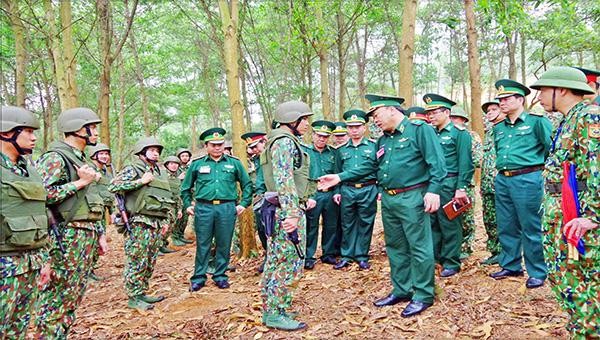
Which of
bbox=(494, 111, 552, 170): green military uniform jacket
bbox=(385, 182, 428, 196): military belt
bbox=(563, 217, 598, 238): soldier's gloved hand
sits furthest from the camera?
bbox=(494, 111, 552, 170): green military uniform jacket

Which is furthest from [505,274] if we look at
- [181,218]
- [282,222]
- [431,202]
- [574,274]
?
[181,218]

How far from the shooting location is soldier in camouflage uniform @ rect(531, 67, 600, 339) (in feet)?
8.41

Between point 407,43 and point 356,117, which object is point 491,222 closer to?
point 356,117

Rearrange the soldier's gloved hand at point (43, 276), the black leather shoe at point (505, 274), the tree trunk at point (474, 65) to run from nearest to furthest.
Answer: the soldier's gloved hand at point (43, 276) < the black leather shoe at point (505, 274) < the tree trunk at point (474, 65)

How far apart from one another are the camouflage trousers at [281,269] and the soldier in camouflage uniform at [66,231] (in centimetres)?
162

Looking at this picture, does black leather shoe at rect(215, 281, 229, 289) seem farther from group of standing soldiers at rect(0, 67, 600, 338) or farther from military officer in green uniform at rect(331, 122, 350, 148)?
military officer in green uniform at rect(331, 122, 350, 148)

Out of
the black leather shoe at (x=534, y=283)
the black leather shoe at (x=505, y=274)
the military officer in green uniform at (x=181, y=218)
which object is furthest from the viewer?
the military officer in green uniform at (x=181, y=218)

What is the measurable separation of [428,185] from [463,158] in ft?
3.72

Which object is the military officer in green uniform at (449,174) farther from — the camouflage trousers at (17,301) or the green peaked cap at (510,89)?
the camouflage trousers at (17,301)

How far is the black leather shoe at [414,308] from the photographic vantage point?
3846 millimetres

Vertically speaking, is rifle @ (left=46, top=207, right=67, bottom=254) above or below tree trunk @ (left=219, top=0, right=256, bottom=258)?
below

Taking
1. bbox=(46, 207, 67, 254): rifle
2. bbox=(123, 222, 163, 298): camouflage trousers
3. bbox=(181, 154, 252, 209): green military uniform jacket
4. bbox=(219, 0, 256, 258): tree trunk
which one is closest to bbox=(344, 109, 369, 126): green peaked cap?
bbox=(219, 0, 256, 258): tree trunk

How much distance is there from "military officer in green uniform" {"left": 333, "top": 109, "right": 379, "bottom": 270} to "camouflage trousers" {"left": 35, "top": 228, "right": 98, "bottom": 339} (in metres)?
3.38

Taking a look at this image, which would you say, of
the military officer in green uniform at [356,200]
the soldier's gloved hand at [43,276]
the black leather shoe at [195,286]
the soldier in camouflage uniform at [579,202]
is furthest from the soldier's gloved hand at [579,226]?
the black leather shoe at [195,286]
